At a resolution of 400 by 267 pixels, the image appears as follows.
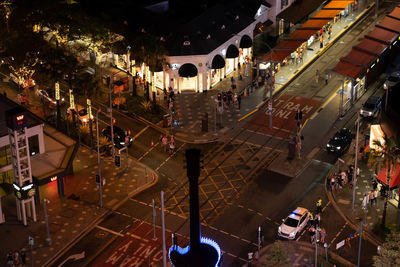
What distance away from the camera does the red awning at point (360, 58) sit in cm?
10246

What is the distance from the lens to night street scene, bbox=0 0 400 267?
72.6 metres

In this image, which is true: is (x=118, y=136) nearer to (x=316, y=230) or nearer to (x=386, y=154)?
(x=316, y=230)

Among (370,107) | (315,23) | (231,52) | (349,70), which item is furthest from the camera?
(315,23)

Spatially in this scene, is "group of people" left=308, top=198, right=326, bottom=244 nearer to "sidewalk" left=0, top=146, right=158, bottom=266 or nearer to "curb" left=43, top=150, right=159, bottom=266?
"curb" left=43, top=150, right=159, bottom=266

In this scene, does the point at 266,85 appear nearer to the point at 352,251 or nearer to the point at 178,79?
the point at 178,79

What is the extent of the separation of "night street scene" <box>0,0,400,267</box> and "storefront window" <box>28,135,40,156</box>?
2.67 feet

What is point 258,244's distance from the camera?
71.9 meters

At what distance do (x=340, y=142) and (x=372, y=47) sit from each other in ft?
81.2

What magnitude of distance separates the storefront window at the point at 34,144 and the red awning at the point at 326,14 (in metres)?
59.0

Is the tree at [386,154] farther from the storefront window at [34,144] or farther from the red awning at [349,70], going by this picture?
the storefront window at [34,144]

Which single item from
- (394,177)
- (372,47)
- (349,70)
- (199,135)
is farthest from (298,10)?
(394,177)

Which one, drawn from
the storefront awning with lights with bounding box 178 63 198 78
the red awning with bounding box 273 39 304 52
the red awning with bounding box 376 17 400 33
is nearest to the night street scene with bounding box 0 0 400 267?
the red awning with bounding box 273 39 304 52

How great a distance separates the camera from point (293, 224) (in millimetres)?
73438

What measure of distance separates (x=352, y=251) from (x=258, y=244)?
9211mm
